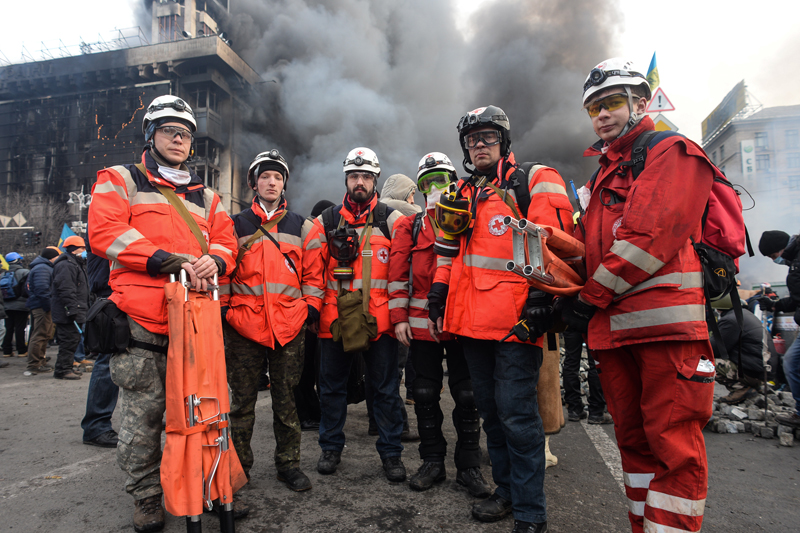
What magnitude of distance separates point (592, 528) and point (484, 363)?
3.15 feet

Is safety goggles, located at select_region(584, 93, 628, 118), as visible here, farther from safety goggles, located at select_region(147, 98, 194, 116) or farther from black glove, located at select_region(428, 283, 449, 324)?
safety goggles, located at select_region(147, 98, 194, 116)

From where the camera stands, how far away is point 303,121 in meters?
24.7

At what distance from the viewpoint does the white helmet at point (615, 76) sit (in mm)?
1871

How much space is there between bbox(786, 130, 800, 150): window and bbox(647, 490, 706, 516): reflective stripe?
42355mm

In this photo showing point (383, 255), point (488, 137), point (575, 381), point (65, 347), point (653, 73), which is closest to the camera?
point (488, 137)

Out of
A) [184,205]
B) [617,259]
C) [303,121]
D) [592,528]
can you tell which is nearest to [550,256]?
[617,259]

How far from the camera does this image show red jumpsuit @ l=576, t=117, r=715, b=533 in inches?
59.9

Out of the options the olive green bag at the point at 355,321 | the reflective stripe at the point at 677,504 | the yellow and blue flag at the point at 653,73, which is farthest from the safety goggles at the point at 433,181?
the yellow and blue flag at the point at 653,73

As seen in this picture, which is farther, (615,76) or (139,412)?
(139,412)

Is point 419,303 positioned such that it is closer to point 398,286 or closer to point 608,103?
point 398,286

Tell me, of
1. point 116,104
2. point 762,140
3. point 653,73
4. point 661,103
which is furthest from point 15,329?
point 762,140

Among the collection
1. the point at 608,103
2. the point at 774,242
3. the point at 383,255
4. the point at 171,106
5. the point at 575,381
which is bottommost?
the point at 575,381

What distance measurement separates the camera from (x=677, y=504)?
1521 mm

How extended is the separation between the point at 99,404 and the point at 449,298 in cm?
308
